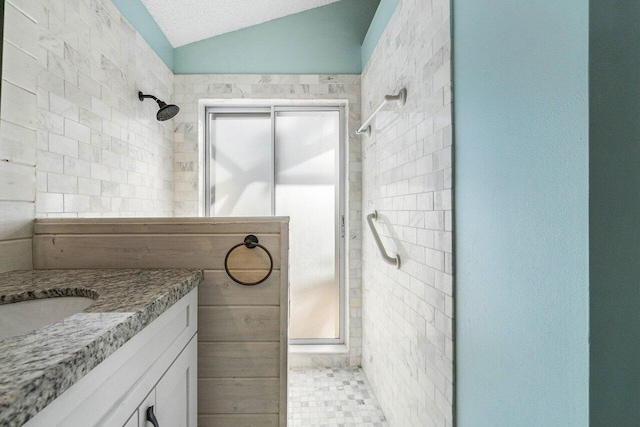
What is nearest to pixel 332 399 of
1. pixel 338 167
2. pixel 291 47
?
pixel 338 167

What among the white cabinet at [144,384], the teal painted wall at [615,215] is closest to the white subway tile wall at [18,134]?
the white cabinet at [144,384]

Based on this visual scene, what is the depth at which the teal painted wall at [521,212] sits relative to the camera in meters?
0.66

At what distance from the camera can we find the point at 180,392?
3.43 feet

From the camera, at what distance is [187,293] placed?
42.8 inches

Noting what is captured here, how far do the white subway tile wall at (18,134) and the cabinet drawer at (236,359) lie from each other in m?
0.68

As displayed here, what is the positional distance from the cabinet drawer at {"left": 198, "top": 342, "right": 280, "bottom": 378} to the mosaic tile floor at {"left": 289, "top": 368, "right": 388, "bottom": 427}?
0.91m

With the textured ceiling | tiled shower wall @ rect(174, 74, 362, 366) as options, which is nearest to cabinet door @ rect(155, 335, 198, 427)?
tiled shower wall @ rect(174, 74, 362, 366)

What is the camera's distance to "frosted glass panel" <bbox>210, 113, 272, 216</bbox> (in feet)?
9.25

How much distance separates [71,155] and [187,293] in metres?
0.89

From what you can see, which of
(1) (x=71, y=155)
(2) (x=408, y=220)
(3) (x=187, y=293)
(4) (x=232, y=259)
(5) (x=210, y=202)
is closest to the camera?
(3) (x=187, y=293)

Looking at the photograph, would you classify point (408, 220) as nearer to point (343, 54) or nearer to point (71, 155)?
point (71, 155)

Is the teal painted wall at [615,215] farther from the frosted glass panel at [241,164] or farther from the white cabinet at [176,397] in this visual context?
the frosted glass panel at [241,164]

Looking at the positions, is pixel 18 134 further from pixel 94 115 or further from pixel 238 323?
pixel 238 323

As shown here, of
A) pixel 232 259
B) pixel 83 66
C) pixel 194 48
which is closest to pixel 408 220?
pixel 232 259
